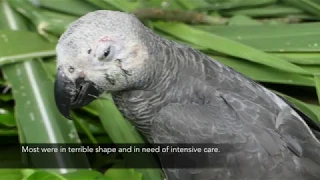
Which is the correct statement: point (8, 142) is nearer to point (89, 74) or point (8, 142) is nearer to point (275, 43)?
point (89, 74)

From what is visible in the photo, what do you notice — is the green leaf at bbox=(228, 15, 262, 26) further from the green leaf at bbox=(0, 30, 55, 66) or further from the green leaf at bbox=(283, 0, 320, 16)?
the green leaf at bbox=(0, 30, 55, 66)

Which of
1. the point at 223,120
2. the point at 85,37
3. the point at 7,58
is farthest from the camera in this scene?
the point at 7,58

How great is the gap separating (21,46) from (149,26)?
1.12ft

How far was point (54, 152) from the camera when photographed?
1351mm

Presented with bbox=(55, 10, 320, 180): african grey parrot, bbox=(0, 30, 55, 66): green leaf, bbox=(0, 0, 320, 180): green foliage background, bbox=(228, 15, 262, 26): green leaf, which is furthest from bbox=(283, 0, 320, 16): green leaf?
bbox=(0, 30, 55, 66): green leaf

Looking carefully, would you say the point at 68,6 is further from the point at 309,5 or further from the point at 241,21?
the point at 309,5

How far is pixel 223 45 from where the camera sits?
1449mm

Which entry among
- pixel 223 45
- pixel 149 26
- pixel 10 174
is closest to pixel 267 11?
pixel 223 45

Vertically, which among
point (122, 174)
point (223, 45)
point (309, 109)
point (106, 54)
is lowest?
point (122, 174)

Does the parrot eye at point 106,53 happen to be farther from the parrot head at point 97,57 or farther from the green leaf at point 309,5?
the green leaf at point 309,5

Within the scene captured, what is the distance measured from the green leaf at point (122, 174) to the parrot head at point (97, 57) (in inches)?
11.5

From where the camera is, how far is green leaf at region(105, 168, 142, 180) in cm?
129

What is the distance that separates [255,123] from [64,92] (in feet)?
1.26

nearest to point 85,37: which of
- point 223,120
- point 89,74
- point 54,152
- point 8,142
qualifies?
point 89,74
